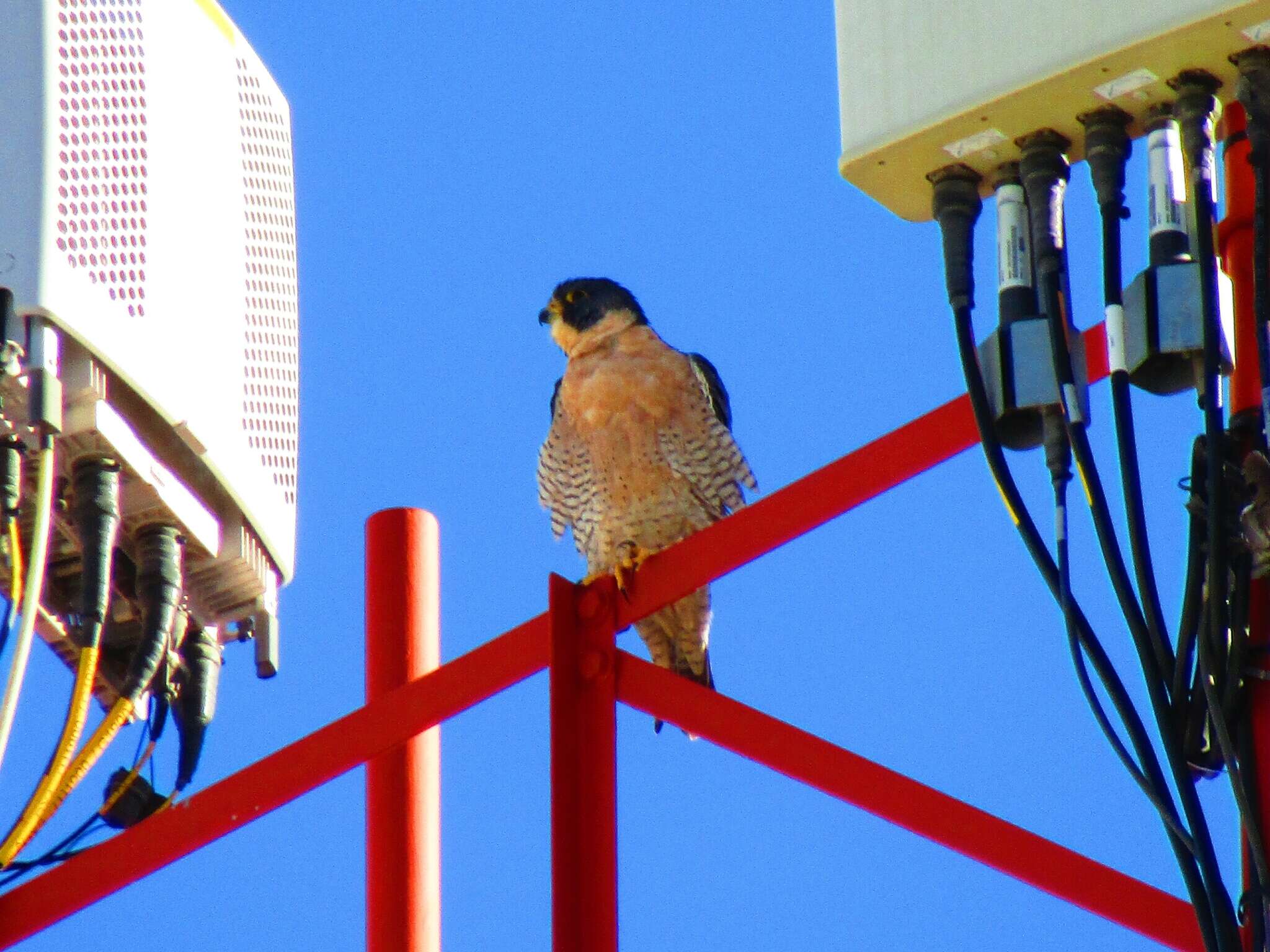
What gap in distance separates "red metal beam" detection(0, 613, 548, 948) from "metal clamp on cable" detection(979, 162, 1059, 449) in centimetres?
69

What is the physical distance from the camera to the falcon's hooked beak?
5.85 m

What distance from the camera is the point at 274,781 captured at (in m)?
2.92

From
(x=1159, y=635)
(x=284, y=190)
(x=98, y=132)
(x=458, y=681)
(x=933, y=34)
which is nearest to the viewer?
(x=1159, y=635)

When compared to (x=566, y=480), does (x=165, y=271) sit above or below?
below

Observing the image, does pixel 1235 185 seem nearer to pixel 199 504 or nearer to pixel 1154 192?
pixel 1154 192

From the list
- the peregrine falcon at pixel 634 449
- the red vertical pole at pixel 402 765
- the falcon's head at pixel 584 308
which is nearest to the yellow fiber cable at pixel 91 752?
the red vertical pole at pixel 402 765

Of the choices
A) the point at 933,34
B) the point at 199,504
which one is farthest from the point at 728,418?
the point at 933,34

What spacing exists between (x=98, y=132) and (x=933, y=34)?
128 centimetres

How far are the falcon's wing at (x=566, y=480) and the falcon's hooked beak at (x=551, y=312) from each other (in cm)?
30

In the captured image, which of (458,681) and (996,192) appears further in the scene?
(458,681)

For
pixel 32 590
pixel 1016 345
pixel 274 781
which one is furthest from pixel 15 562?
pixel 1016 345

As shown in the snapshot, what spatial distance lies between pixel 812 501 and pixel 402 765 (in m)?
0.94

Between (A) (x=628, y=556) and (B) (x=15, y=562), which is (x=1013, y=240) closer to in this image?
(B) (x=15, y=562)

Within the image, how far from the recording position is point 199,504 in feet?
10.9
